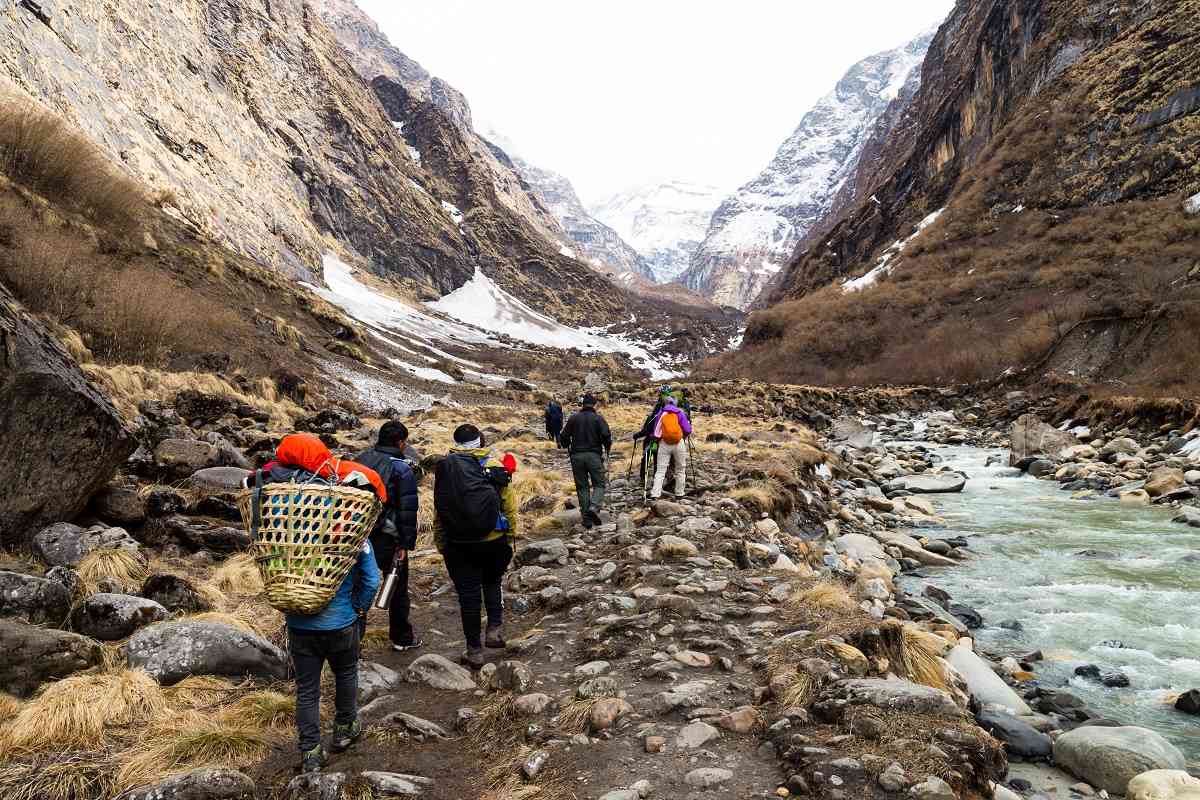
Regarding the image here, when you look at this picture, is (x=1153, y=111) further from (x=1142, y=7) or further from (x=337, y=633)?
(x=337, y=633)

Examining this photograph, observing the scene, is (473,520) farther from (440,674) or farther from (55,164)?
(55,164)

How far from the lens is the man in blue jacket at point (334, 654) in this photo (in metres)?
4.12

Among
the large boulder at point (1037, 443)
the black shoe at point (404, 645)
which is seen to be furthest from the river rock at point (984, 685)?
the large boulder at point (1037, 443)

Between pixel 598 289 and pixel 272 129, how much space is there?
106m

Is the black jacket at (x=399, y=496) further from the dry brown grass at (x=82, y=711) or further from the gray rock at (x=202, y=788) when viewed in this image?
the gray rock at (x=202, y=788)

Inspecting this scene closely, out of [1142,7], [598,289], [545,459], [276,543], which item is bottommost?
[545,459]

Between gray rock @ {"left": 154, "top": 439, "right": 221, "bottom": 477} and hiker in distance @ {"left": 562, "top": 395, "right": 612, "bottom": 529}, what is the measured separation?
21.6ft

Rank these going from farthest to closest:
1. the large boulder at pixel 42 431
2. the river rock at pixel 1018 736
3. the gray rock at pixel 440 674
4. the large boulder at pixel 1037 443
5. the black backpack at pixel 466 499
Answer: the large boulder at pixel 1037 443
the large boulder at pixel 42 431
the black backpack at pixel 466 499
the gray rock at pixel 440 674
the river rock at pixel 1018 736

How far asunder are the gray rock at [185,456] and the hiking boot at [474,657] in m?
7.40

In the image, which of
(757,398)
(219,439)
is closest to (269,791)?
(219,439)

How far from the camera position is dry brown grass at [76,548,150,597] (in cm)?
636

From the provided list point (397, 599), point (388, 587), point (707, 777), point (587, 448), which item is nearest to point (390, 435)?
point (388, 587)

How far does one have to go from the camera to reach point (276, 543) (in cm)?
387

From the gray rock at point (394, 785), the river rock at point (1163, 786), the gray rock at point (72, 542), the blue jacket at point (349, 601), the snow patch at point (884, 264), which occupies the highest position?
the snow patch at point (884, 264)
